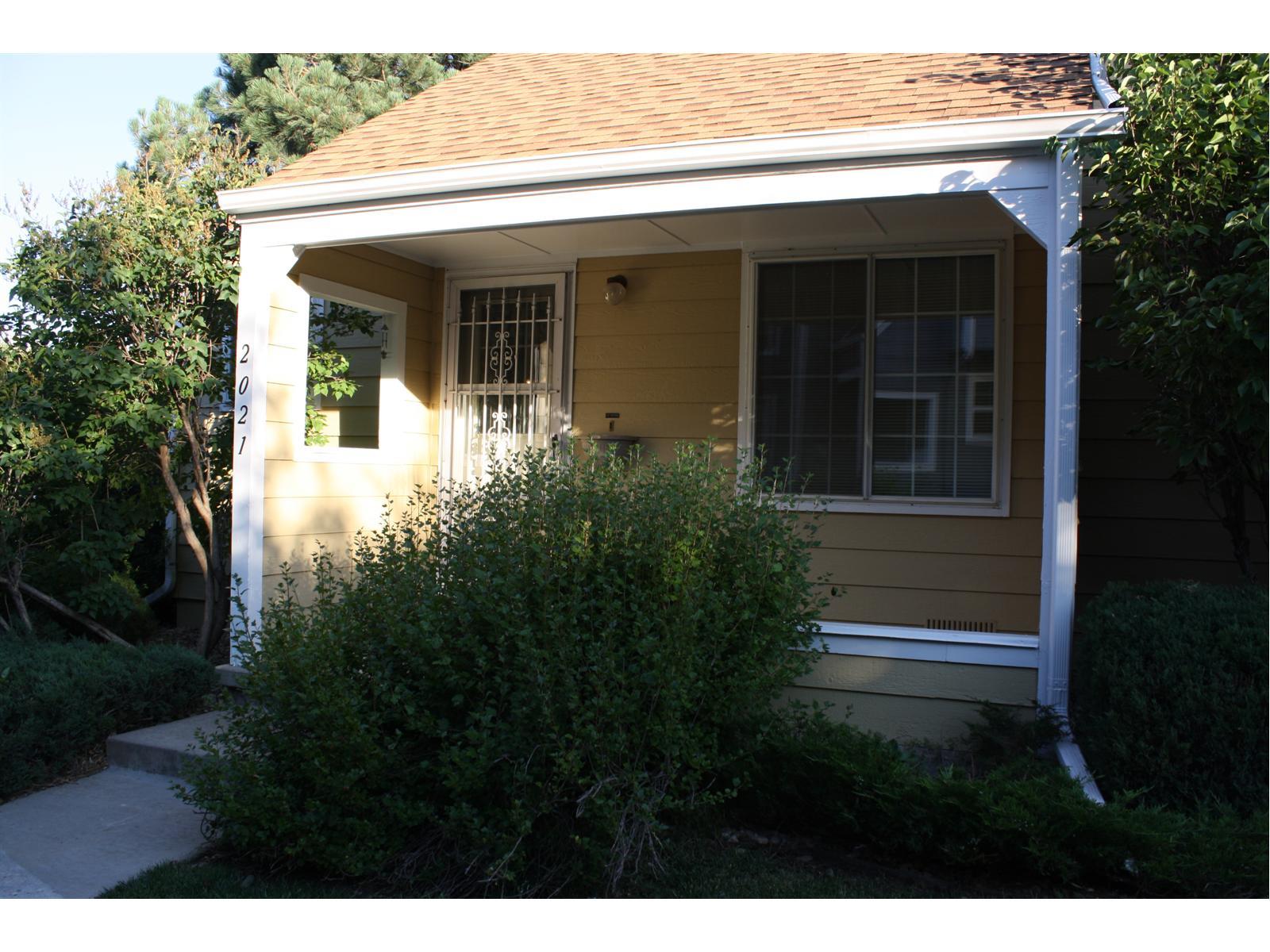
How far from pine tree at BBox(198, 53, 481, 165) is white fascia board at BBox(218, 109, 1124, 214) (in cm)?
774

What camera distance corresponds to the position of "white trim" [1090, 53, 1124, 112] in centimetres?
421

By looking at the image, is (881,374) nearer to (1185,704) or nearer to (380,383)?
(1185,704)

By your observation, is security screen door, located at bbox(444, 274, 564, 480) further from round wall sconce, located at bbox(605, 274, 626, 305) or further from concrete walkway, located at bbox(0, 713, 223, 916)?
concrete walkway, located at bbox(0, 713, 223, 916)

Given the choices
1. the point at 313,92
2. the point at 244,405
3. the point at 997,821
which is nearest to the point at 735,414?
the point at 244,405

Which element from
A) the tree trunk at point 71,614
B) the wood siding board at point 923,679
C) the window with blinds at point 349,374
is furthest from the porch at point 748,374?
the tree trunk at point 71,614

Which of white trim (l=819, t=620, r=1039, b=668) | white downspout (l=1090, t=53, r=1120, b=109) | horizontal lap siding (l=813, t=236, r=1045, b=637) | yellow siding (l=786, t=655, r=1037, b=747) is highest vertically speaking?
white downspout (l=1090, t=53, r=1120, b=109)

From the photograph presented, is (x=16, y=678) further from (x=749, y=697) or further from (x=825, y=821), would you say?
(x=825, y=821)

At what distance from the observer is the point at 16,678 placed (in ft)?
15.1

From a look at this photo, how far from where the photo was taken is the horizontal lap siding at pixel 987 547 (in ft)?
18.5

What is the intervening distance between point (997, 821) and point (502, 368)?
486 centimetres

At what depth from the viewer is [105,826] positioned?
3.97m

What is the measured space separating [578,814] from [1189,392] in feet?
10.1

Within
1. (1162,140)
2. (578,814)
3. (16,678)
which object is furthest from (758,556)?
(16,678)

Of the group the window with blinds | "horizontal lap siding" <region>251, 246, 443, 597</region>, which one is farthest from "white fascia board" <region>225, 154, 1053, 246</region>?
the window with blinds
